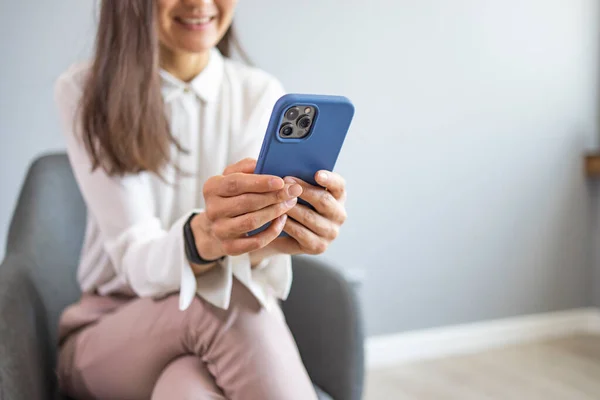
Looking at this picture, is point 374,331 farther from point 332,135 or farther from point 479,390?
point 332,135

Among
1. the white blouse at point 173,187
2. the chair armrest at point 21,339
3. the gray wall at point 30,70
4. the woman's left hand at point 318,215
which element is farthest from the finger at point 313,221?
the gray wall at point 30,70

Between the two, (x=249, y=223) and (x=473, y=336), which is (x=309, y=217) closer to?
(x=249, y=223)

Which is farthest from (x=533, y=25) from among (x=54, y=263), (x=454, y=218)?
(x=54, y=263)

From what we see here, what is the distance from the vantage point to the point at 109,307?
1.00 m

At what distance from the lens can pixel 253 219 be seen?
0.71 metres

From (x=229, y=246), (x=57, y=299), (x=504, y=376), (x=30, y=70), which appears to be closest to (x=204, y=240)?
(x=229, y=246)

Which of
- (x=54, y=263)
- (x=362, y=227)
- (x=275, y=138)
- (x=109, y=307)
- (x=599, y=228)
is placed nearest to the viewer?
(x=275, y=138)

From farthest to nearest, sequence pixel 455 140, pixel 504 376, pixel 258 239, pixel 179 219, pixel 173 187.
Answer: pixel 455 140 → pixel 504 376 → pixel 173 187 → pixel 179 219 → pixel 258 239

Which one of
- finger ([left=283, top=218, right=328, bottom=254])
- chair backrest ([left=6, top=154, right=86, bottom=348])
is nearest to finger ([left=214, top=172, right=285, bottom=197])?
finger ([left=283, top=218, right=328, bottom=254])

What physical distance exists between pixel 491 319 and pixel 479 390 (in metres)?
0.49

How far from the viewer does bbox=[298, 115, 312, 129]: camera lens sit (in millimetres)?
650

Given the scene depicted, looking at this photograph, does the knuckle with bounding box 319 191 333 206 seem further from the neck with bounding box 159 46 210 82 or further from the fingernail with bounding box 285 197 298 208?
the neck with bounding box 159 46 210 82

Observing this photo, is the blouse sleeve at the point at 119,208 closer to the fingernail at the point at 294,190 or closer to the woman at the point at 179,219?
the woman at the point at 179,219

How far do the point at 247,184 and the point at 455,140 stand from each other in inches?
61.8
